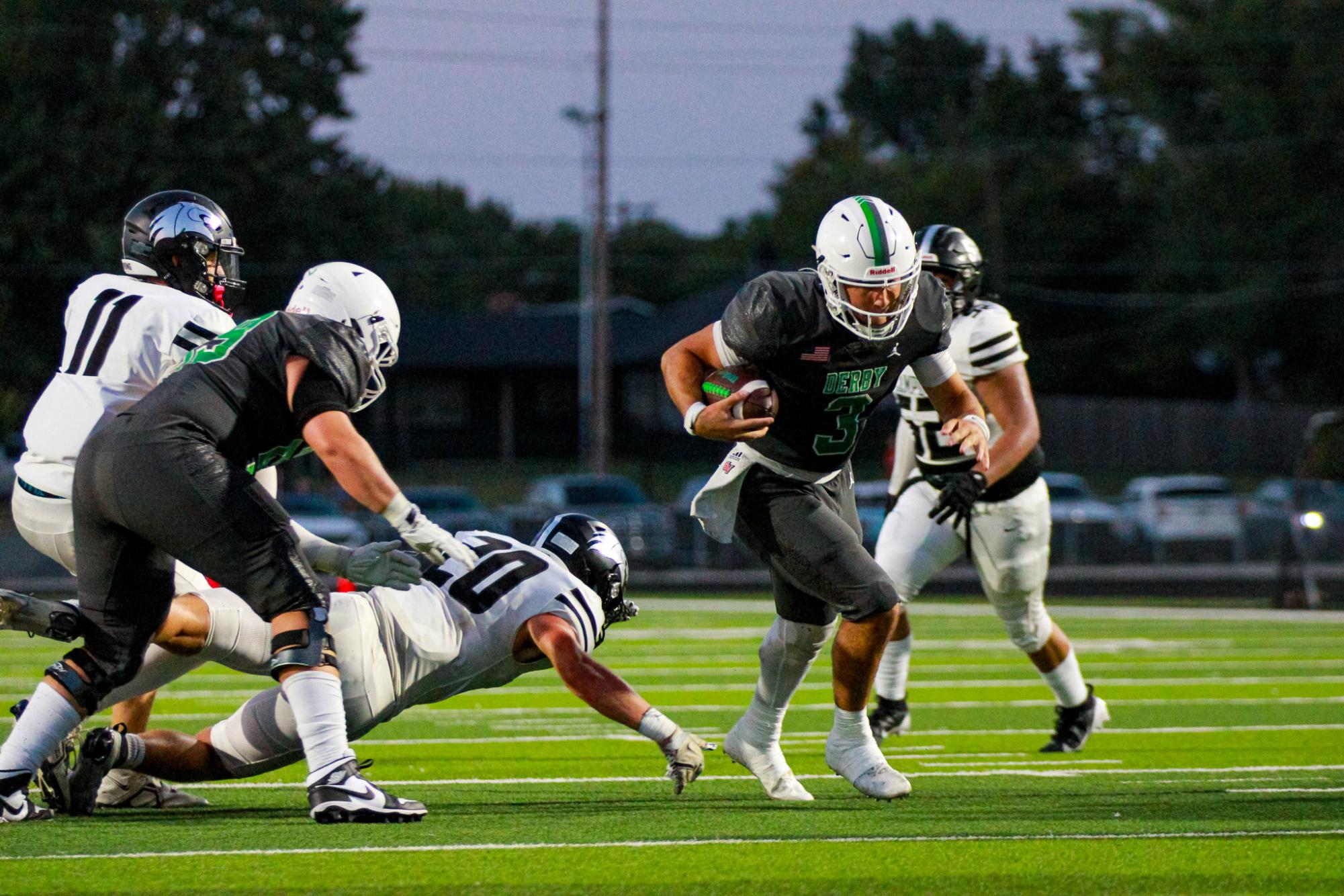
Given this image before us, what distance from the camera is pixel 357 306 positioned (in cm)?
507

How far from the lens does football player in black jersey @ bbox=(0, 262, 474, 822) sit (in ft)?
14.9

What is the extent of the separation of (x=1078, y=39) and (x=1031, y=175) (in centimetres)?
396

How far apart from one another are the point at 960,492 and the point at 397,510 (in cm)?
256

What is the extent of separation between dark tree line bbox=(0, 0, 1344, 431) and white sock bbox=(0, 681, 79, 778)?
30.8m

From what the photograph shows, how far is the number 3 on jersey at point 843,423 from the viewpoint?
543 centimetres

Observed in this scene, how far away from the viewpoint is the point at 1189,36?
4472cm

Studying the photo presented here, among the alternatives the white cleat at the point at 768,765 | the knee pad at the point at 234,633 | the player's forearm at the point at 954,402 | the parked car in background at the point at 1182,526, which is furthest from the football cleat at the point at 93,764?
the parked car in background at the point at 1182,526

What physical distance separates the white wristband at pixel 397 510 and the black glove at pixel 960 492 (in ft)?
8.10

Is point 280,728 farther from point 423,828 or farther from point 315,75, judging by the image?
point 315,75

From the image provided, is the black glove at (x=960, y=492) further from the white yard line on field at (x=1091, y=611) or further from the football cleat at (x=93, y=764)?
the white yard line on field at (x=1091, y=611)

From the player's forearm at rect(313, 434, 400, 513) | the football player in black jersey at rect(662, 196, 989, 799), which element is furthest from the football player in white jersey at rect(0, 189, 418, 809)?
the football player in black jersey at rect(662, 196, 989, 799)

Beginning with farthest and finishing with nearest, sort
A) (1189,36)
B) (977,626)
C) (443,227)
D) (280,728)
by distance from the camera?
1. (443,227)
2. (1189,36)
3. (977,626)
4. (280,728)

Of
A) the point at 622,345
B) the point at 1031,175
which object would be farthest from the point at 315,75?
the point at 1031,175

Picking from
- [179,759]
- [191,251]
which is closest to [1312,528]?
[191,251]
